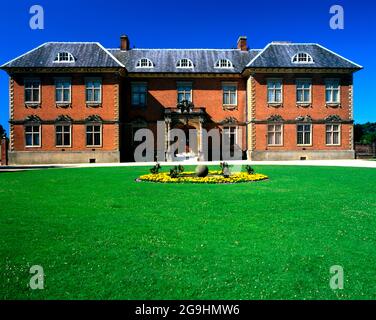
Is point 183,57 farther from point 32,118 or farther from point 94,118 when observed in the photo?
point 32,118

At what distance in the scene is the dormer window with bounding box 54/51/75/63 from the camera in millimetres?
32844

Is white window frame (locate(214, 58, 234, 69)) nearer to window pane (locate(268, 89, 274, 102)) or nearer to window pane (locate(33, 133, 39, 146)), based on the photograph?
window pane (locate(268, 89, 274, 102))

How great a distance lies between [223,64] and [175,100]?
6812 mm

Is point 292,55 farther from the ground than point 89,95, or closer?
farther from the ground

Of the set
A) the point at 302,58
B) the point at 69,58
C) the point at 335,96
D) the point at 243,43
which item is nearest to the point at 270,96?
the point at 302,58

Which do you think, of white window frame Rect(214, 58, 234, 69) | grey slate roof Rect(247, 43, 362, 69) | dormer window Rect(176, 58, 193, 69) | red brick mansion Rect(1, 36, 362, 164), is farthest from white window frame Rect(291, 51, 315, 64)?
dormer window Rect(176, 58, 193, 69)

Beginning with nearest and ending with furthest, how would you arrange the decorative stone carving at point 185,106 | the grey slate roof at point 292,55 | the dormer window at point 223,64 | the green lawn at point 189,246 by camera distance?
the green lawn at point 189,246, the grey slate roof at point 292,55, the decorative stone carving at point 185,106, the dormer window at point 223,64

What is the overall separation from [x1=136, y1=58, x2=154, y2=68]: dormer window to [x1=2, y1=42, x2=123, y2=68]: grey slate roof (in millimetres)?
3441

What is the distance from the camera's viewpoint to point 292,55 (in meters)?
34.8

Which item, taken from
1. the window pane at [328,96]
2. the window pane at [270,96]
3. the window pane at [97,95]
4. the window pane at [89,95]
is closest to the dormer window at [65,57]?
the window pane at [89,95]

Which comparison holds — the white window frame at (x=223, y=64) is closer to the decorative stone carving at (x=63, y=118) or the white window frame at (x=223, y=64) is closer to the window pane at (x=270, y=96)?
the window pane at (x=270, y=96)

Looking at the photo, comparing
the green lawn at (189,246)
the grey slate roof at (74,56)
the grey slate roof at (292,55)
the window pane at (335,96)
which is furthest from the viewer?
the window pane at (335,96)

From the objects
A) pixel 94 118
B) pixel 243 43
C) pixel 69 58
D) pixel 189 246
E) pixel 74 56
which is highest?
pixel 243 43

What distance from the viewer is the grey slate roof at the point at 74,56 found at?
3231 centimetres
